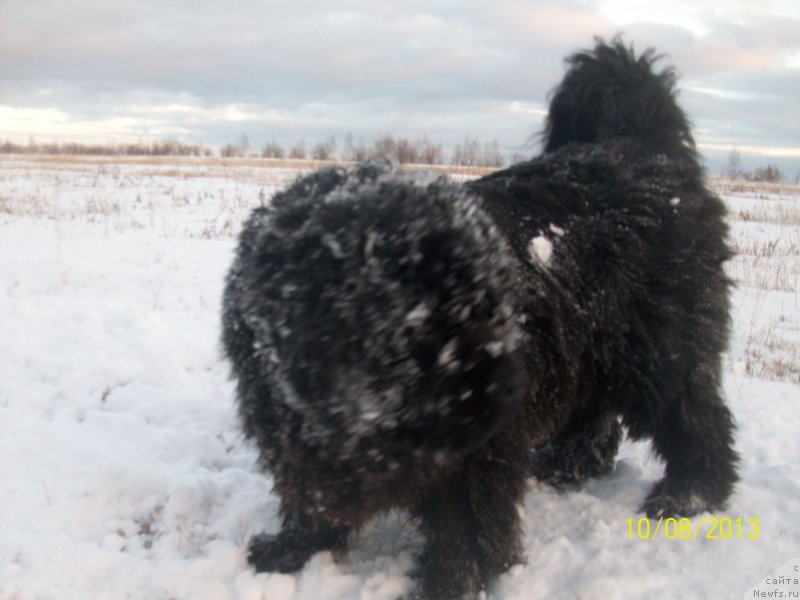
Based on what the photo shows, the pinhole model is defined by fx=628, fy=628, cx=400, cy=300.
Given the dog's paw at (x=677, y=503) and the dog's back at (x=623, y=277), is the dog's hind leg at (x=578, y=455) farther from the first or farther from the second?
the dog's paw at (x=677, y=503)

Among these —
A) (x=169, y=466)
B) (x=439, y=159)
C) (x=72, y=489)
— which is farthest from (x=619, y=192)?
(x=439, y=159)

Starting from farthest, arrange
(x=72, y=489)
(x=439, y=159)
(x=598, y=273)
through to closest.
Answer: (x=439, y=159) → (x=72, y=489) → (x=598, y=273)

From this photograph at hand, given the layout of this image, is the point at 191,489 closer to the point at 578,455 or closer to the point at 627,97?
the point at 578,455

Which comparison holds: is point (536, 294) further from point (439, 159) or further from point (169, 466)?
point (439, 159)

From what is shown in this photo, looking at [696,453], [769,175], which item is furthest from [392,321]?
[769,175]

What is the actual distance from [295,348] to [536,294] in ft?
3.03

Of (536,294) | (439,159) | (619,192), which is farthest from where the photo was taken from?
(439,159)

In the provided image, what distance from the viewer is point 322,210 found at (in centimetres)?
196

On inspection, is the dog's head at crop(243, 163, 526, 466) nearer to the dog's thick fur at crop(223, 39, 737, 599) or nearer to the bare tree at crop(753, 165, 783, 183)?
the dog's thick fur at crop(223, 39, 737, 599)

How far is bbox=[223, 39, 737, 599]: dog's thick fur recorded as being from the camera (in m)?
1.79

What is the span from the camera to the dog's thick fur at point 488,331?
70.7 inches
